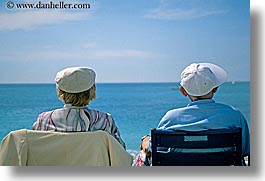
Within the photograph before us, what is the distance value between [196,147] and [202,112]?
0.68 feet

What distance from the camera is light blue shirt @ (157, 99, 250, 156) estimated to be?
2.64 m

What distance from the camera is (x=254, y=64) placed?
2922mm

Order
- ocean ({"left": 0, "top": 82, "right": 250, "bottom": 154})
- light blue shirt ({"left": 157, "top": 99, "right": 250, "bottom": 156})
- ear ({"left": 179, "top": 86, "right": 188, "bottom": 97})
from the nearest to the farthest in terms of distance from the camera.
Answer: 1. light blue shirt ({"left": 157, "top": 99, "right": 250, "bottom": 156})
2. ear ({"left": 179, "top": 86, "right": 188, "bottom": 97})
3. ocean ({"left": 0, "top": 82, "right": 250, "bottom": 154})

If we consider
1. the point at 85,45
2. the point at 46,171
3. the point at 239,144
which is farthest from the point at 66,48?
the point at 239,144

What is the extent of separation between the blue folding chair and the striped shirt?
0.30m

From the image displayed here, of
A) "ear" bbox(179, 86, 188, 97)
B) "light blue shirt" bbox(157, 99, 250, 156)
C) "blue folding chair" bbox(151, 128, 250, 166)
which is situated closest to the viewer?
"blue folding chair" bbox(151, 128, 250, 166)

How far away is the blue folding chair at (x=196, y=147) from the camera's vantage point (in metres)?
2.52

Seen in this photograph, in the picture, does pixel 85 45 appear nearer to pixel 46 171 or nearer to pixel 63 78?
pixel 63 78

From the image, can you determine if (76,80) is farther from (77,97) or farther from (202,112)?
(202,112)

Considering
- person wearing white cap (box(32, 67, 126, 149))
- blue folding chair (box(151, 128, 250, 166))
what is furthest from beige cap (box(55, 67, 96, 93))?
blue folding chair (box(151, 128, 250, 166))

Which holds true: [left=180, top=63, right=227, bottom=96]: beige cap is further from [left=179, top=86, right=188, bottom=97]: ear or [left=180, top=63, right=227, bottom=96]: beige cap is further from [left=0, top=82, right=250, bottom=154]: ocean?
[left=0, top=82, right=250, bottom=154]: ocean

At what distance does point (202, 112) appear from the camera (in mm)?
2660

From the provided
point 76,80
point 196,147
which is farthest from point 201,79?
point 76,80

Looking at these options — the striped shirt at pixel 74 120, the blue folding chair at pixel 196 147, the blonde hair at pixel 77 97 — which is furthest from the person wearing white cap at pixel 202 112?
the blonde hair at pixel 77 97
